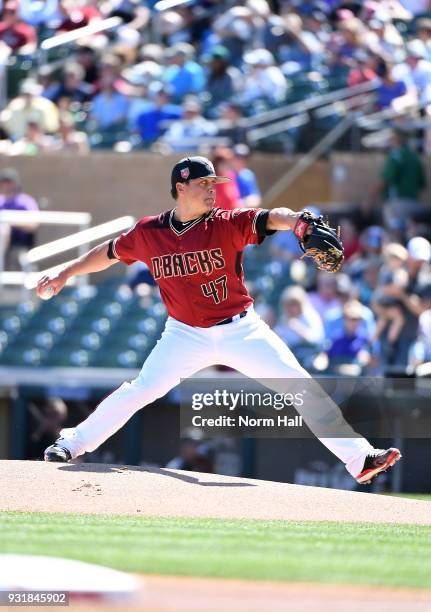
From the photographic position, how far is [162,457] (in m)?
12.6

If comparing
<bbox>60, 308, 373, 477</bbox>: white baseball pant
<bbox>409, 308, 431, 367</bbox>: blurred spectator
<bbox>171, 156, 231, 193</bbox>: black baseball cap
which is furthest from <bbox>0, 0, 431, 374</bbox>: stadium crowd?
<bbox>171, 156, 231, 193</bbox>: black baseball cap

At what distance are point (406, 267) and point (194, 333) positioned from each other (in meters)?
4.73

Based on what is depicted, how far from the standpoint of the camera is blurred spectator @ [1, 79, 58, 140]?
651 inches

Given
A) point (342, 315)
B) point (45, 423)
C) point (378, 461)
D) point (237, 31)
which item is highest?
point (237, 31)

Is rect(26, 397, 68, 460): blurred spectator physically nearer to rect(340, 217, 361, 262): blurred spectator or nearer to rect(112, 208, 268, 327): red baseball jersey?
rect(340, 217, 361, 262): blurred spectator

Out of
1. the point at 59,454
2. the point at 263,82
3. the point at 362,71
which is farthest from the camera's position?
the point at 263,82

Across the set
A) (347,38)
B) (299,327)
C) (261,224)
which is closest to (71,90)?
(347,38)

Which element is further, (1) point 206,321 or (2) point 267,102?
(2) point 267,102

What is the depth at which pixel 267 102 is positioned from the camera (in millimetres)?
16062

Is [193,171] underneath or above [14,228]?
underneath

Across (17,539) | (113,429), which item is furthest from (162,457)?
(17,539)

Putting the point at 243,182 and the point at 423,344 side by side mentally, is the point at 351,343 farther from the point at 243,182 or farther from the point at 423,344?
the point at 243,182

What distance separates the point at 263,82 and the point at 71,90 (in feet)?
8.55

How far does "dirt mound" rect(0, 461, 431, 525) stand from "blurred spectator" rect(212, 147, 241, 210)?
18.5 ft
